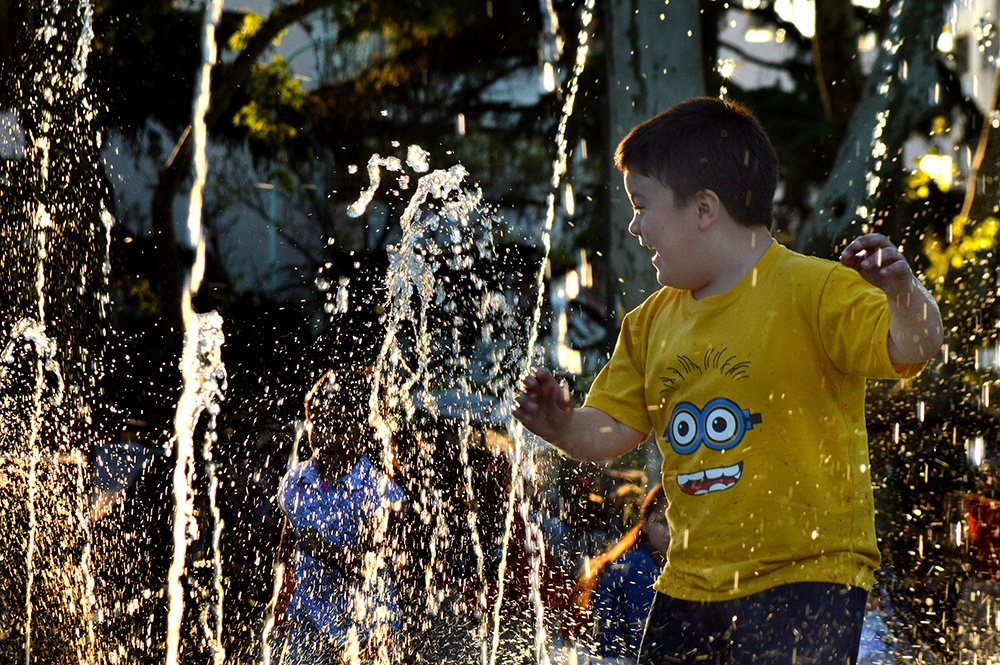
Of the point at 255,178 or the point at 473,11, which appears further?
the point at 255,178

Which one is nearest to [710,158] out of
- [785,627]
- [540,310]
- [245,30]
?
[785,627]

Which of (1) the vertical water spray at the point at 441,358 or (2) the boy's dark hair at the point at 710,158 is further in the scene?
(1) the vertical water spray at the point at 441,358

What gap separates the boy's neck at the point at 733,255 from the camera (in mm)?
1919

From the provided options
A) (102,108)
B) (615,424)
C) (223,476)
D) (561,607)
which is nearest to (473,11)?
(102,108)

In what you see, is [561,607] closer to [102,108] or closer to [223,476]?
[223,476]

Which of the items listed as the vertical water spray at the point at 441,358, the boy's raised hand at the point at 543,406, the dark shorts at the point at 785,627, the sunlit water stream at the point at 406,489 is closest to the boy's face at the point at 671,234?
the boy's raised hand at the point at 543,406

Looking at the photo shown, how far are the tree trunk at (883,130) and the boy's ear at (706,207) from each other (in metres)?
4.71

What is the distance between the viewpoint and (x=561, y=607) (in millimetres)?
3951

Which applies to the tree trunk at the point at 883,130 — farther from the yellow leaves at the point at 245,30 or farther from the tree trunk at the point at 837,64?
the yellow leaves at the point at 245,30

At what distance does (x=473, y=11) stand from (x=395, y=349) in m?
4.87


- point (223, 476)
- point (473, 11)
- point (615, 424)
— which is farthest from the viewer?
point (473, 11)

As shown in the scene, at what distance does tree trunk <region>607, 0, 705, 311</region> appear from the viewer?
6129 millimetres

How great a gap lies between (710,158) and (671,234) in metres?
0.16

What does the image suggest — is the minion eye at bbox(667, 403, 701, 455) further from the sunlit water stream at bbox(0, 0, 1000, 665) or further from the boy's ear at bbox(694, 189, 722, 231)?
the sunlit water stream at bbox(0, 0, 1000, 665)
